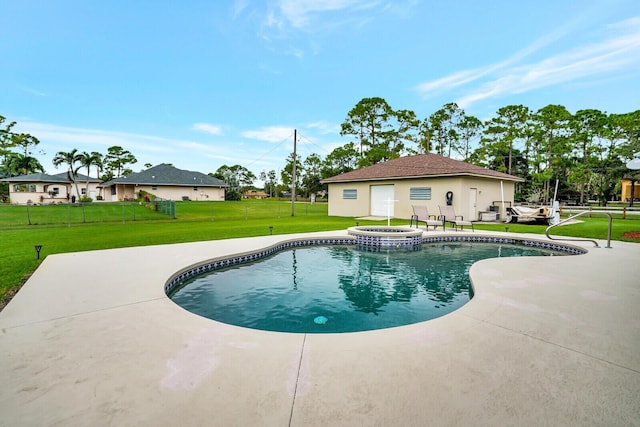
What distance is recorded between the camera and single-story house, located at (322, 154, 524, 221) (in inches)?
618

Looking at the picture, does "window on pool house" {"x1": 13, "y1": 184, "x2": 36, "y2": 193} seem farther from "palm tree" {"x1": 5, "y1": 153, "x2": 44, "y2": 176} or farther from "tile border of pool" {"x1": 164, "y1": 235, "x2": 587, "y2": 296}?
"tile border of pool" {"x1": 164, "y1": 235, "x2": 587, "y2": 296}

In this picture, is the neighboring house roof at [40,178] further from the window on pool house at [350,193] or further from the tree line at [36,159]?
the window on pool house at [350,193]

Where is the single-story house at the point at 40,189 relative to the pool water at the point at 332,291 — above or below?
above

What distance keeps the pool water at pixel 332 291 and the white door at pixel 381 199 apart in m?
10.5

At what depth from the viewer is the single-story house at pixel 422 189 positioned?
15703 mm

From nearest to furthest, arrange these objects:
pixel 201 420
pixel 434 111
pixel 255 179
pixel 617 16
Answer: pixel 201 420 < pixel 617 16 < pixel 434 111 < pixel 255 179

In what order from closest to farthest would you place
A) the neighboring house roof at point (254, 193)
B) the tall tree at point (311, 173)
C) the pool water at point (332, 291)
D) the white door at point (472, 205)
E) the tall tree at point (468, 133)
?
the pool water at point (332, 291) → the white door at point (472, 205) → the tall tree at point (468, 133) → the tall tree at point (311, 173) → the neighboring house roof at point (254, 193)

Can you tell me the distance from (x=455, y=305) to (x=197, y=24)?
Result: 50.0 feet

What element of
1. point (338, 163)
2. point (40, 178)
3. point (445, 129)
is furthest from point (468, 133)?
point (40, 178)

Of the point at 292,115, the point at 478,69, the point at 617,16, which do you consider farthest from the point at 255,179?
the point at 617,16

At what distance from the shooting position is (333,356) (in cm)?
242

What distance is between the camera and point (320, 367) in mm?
2256

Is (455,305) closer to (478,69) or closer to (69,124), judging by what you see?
(478,69)

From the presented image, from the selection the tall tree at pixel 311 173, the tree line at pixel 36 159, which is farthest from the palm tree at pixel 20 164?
the tall tree at pixel 311 173
